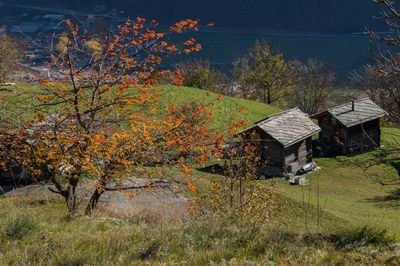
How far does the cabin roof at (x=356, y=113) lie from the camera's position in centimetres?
3294

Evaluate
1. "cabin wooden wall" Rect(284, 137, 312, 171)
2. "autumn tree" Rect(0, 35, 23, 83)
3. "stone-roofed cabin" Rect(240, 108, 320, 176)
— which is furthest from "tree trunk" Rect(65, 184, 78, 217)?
"autumn tree" Rect(0, 35, 23, 83)

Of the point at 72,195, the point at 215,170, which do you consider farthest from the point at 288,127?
the point at 72,195

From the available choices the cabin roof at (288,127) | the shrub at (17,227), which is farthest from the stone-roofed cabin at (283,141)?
the shrub at (17,227)

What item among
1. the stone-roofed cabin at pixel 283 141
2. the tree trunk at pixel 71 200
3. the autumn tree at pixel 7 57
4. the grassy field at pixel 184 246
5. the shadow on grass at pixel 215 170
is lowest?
the shadow on grass at pixel 215 170

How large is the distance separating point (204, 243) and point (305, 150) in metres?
24.8

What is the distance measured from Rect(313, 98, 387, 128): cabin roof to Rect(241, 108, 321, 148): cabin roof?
3.10m

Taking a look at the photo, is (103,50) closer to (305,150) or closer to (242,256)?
(242,256)

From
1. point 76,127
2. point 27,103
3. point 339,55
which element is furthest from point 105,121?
point 339,55

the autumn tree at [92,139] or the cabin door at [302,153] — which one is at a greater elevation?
the autumn tree at [92,139]

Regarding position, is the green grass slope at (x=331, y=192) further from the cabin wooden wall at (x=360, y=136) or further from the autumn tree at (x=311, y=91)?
the autumn tree at (x=311, y=91)

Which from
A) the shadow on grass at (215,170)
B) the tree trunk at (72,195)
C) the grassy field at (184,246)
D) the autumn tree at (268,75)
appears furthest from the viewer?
the autumn tree at (268,75)

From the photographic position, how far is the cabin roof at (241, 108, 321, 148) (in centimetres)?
2814

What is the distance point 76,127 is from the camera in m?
13.1

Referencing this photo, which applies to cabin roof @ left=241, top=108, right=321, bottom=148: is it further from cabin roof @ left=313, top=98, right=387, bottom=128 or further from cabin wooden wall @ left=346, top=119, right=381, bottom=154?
cabin wooden wall @ left=346, top=119, right=381, bottom=154
